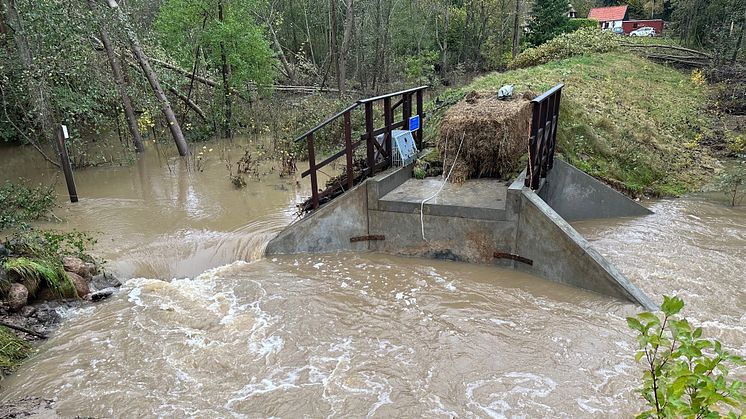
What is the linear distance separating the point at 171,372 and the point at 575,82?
15150 mm

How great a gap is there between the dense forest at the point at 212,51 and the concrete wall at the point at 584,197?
35.8 feet

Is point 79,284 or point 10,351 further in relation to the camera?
point 79,284

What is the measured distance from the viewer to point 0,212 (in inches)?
385

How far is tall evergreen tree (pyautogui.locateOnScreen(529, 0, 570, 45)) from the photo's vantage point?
31.1m

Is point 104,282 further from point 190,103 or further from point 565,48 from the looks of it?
point 565,48

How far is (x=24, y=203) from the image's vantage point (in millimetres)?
10227

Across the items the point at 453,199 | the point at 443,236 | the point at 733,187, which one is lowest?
the point at 733,187

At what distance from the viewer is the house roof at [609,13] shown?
59281 mm

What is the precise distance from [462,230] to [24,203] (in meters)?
9.04

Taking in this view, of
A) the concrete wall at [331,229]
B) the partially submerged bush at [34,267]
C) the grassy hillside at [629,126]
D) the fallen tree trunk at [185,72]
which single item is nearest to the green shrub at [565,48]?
the grassy hillside at [629,126]

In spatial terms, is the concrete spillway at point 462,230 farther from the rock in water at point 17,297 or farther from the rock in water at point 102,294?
the rock in water at point 17,297

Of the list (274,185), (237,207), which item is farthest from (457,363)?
(274,185)

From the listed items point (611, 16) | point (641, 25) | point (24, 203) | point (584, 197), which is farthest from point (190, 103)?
point (611, 16)

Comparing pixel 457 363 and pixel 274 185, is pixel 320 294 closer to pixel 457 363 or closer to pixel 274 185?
pixel 457 363
